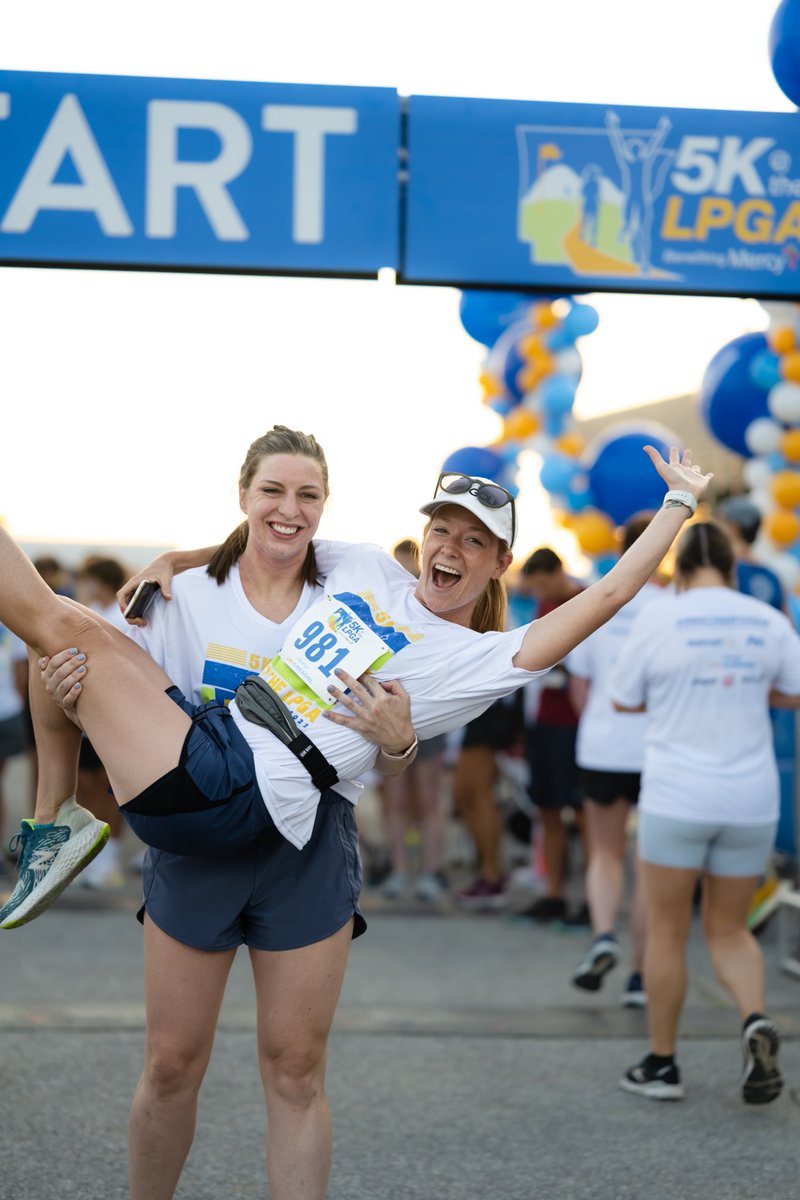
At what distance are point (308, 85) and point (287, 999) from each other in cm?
321

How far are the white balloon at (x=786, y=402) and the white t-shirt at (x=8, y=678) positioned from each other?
5.00 metres

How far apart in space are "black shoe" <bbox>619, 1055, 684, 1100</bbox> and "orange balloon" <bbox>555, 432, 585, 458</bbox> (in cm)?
517

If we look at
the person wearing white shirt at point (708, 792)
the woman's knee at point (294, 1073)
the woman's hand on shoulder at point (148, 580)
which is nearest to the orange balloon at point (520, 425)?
the person wearing white shirt at point (708, 792)

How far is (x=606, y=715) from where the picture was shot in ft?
21.5

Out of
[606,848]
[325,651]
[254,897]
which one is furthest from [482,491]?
[606,848]

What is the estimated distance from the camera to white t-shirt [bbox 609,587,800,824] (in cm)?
487

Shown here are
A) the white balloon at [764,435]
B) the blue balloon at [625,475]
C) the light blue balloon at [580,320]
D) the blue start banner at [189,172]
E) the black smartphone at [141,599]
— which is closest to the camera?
the black smartphone at [141,599]

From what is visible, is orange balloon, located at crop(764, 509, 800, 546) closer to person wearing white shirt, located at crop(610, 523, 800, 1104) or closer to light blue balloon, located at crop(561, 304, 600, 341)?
light blue balloon, located at crop(561, 304, 600, 341)

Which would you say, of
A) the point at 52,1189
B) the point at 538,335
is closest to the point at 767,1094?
the point at 52,1189

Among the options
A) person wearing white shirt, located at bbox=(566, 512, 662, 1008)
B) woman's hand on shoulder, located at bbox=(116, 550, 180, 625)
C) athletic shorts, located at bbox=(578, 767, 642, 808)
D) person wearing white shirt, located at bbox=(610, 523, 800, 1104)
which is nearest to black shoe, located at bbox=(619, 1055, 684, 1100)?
person wearing white shirt, located at bbox=(610, 523, 800, 1104)

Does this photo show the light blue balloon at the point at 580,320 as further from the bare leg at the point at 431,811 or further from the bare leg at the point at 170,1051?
the bare leg at the point at 170,1051

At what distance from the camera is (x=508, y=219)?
5082 mm

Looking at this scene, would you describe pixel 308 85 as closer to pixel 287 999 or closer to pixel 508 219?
pixel 508 219

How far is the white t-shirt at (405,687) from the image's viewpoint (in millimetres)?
3094
